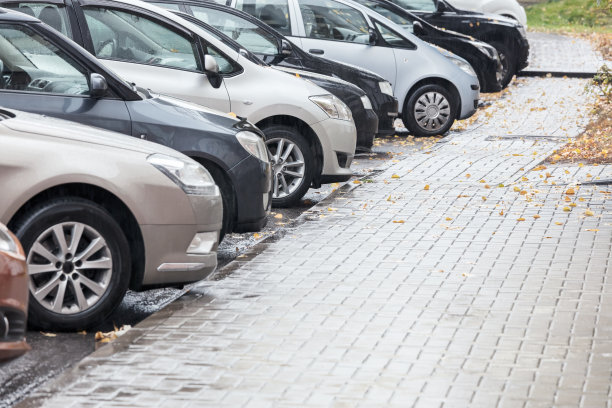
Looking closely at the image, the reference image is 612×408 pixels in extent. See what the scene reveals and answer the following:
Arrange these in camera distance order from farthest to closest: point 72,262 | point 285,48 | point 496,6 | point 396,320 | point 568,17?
1. point 568,17
2. point 496,6
3. point 285,48
4. point 396,320
5. point 72,262

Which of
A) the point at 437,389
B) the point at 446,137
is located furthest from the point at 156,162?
the point at 446,137

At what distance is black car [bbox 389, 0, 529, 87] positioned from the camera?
21406mm

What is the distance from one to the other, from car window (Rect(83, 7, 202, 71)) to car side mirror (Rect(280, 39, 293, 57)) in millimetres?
2829

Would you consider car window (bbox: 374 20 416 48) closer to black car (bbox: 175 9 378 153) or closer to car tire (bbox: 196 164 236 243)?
black car (bbox: 175 9 378 153)

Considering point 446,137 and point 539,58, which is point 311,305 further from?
point 539,58

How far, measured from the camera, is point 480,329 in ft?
21.2

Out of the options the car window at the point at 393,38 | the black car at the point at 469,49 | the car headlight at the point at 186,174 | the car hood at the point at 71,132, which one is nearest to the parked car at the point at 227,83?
the car headlight at the point at 186,174

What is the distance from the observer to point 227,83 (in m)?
10.7

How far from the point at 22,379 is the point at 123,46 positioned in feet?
16.8

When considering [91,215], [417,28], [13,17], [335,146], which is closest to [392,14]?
[417,28]

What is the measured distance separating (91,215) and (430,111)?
10.9m

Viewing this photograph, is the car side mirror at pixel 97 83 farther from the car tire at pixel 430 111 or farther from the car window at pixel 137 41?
the car tire at pixel 430 111

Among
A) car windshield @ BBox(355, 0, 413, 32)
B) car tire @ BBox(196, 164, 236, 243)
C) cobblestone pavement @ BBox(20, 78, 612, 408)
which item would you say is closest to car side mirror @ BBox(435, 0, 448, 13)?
car windshield @ BBox(355, 0, 413, 32)

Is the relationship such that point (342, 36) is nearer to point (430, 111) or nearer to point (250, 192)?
point (430, 111)
